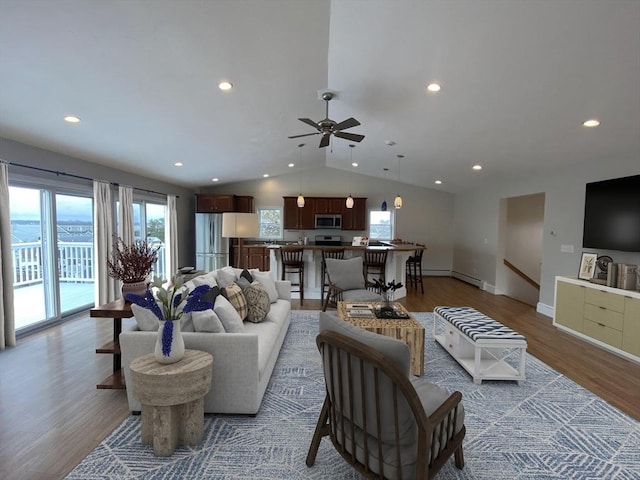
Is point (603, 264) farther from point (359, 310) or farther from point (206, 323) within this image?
point (206, 323)

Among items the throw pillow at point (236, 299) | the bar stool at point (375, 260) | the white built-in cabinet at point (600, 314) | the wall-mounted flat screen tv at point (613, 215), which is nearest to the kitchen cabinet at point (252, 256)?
the bar stool at point (375, 260)

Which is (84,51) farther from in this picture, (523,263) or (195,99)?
(523,263)

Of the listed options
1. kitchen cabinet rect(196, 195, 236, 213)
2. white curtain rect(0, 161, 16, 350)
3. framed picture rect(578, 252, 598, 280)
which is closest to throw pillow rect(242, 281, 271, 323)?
white curtain rect(0, 161, 16, 350)

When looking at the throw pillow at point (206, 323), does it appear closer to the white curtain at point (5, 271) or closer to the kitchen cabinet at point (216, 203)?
the white curtain at point (5, 271)

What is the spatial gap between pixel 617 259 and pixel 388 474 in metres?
4.39

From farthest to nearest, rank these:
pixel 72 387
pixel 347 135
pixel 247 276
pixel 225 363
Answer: pixel 247 276 → pixel 347 135 → pixel 72 387 → pixel 225 363

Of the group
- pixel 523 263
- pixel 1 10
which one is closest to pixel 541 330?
pixel 523 263

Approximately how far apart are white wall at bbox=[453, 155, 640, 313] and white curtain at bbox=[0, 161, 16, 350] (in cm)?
741

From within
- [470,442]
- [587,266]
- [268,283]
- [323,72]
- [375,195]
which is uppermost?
[323,72]

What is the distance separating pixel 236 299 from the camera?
3121 mm

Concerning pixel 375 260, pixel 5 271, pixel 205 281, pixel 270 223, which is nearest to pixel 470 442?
pixel 205 281

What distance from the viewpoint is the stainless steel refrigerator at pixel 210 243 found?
785 centimetres

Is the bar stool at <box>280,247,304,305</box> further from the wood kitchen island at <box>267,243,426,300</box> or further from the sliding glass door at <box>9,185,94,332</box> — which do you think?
the sliding glass door at <box>9,185,94,332</box>

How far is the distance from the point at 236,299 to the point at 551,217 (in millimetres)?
5097
